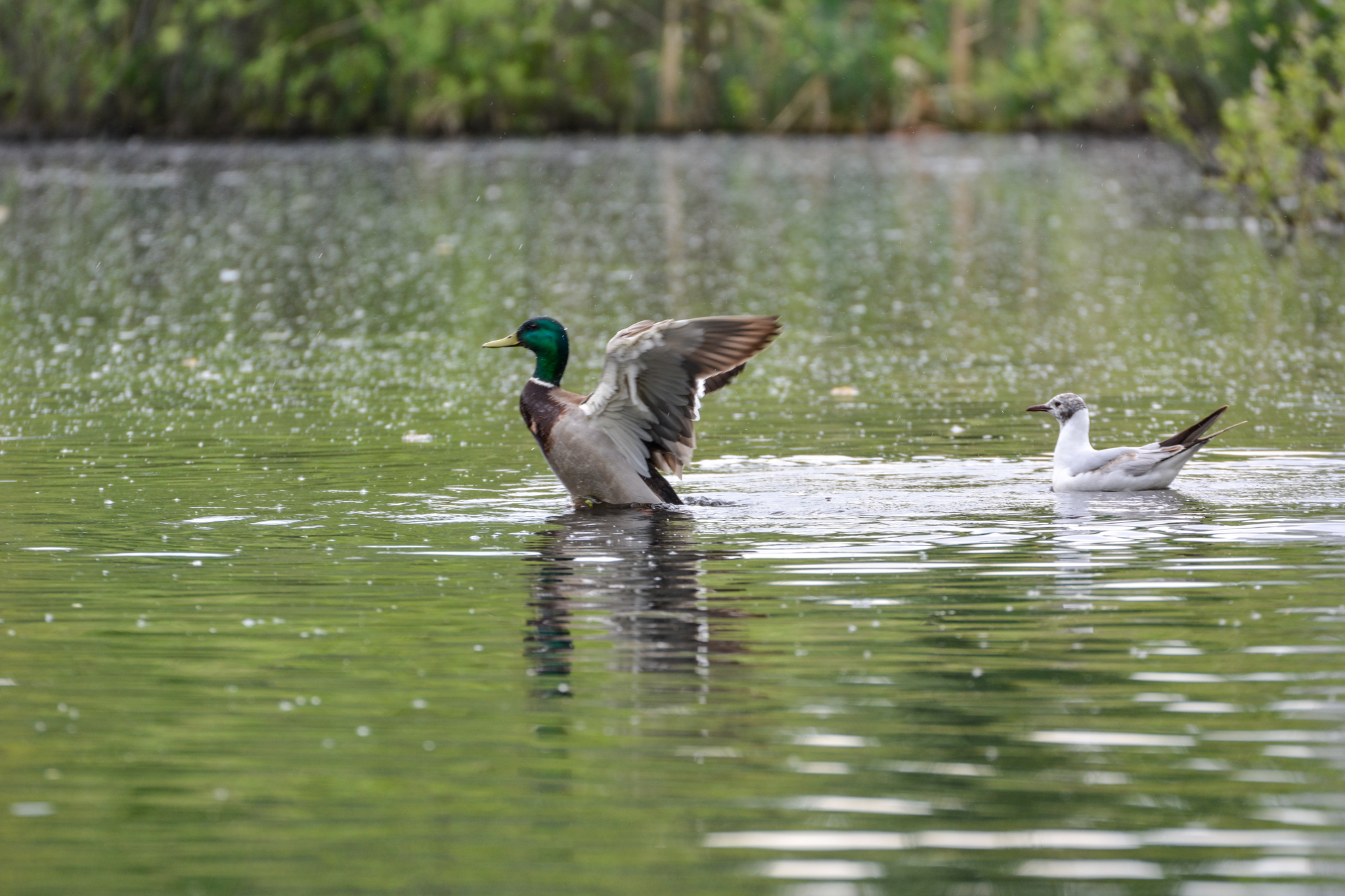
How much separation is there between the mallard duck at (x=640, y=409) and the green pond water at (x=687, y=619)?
27 centimetres

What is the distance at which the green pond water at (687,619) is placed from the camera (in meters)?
5.18

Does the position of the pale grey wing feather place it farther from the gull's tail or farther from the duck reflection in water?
the duck reflection in water

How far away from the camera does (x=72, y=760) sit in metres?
5.91

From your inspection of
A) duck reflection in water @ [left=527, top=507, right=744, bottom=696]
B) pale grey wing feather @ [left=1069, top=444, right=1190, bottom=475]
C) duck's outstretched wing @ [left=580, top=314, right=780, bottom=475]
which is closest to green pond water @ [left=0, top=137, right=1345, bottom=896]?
duck reflection in water @ [left=527, top=507, right=744, bottom=696]

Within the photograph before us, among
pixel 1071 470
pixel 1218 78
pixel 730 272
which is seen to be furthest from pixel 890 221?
pixel 1071 470

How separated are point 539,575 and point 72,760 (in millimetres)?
2748

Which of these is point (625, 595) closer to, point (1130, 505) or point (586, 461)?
point (586, 461)

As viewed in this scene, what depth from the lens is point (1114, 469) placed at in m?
10.0

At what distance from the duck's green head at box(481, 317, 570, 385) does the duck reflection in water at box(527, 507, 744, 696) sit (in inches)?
30.9

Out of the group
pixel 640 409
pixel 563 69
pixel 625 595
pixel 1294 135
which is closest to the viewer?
pixel 625 595

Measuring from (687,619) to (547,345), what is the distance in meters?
3.21

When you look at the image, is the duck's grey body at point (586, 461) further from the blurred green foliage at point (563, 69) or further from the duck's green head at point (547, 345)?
the blurred green foliage at point (563, 69)

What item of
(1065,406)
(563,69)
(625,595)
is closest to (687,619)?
(625,595)

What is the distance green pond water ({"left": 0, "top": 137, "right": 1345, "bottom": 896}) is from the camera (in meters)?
5.18
